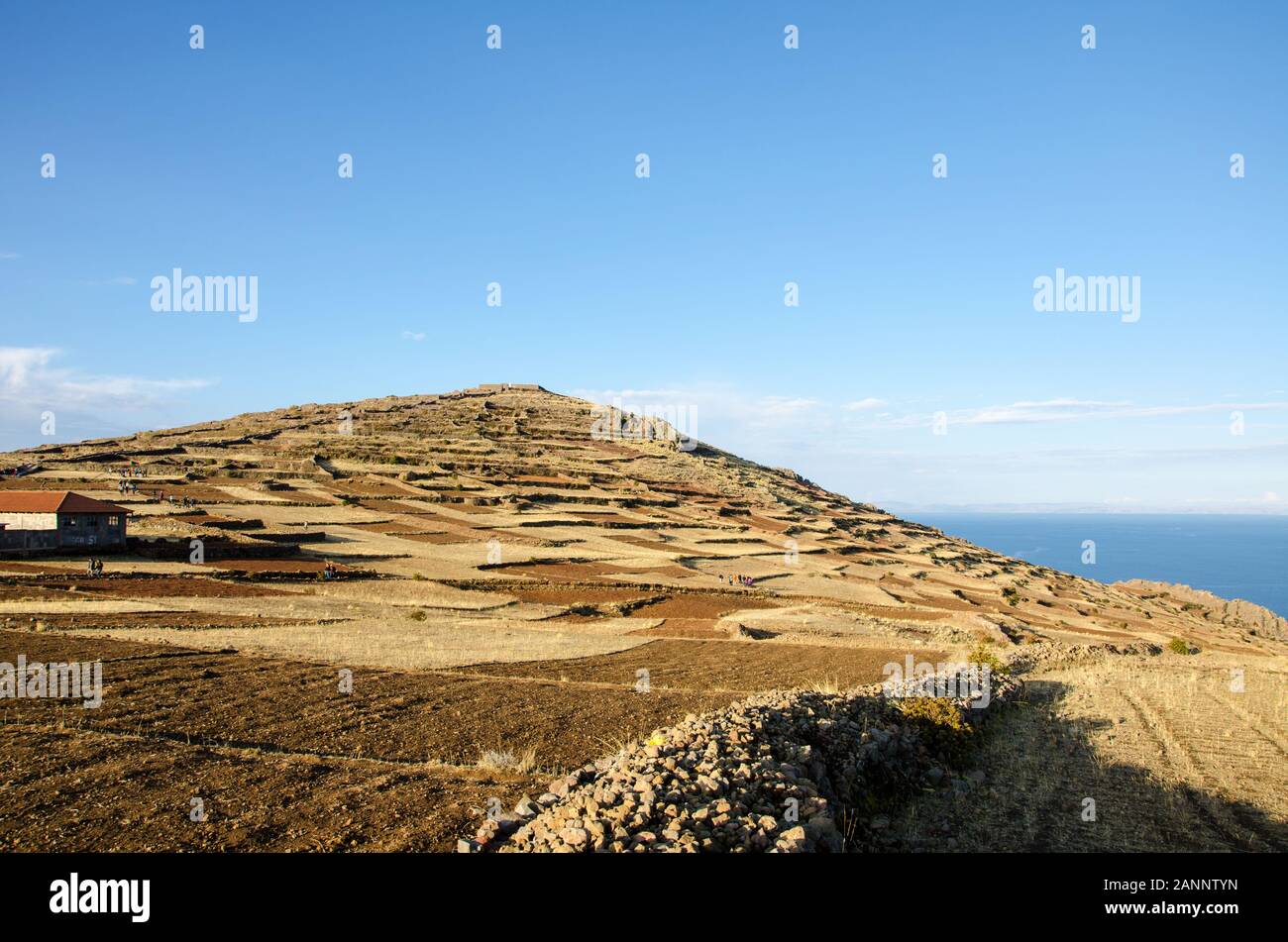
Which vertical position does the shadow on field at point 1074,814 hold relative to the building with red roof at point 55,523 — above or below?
below

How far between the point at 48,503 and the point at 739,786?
60515 millimetres

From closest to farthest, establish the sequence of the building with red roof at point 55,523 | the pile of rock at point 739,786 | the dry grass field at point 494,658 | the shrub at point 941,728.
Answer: the pile of rock at point 739,786, the dry grass field at point 494,658, the shrub at point 941,728, the building with red roof at point 55,523

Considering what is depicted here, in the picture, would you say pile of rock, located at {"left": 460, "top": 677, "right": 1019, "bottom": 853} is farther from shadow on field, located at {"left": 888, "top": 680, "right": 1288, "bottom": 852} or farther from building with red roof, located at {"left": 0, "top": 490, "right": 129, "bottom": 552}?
building with red roof, located at {"left": 0, "top": 490, "right": 129, "bottom": 552}

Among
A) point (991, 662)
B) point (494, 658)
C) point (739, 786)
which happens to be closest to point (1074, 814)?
point (739, 786)

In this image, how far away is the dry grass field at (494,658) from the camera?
415 inches

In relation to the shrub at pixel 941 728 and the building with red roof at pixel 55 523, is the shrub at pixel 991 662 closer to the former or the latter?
the shrub at pixel 941 728

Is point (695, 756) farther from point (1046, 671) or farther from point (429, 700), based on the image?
point (1046, 671)

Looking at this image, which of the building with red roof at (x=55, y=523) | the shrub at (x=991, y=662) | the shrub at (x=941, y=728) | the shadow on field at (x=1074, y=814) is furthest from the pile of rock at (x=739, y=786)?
the building with red roof at (x=55, y=523)

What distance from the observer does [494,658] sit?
2694 centimetres

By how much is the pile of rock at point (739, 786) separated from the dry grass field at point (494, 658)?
97 cm

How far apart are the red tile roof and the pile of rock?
181ft
